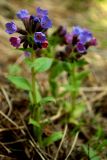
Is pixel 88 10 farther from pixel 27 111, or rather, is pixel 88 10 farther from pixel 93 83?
pixel 27 111

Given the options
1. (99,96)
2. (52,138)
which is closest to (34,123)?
(52,138)

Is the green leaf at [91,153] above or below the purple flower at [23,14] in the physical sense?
below

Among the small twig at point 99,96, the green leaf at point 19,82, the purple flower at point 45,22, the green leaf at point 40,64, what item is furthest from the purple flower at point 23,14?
the small twig at point 99,96

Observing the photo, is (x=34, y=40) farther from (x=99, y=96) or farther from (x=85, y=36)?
(x=99, y=96)

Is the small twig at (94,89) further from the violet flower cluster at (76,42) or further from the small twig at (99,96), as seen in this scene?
the violet flower cluster at (76,42)

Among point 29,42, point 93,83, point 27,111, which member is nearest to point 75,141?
point 27,111
